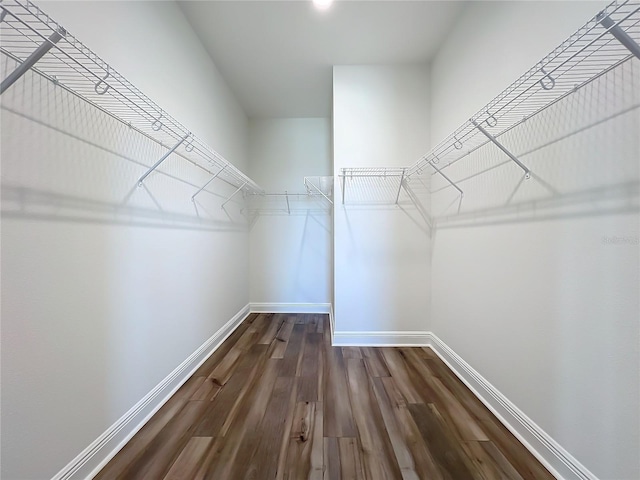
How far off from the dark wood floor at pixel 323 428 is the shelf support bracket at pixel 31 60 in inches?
57.7

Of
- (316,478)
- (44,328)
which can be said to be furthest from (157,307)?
(316,478)

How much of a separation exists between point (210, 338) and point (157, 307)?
2.60 ft

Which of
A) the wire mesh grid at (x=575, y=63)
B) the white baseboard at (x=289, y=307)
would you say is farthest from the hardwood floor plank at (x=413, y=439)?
the white baseboard at (x=289, y=307)

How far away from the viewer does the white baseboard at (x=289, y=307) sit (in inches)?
129

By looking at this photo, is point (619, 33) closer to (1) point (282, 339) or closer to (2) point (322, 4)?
(2) point (322, 4)

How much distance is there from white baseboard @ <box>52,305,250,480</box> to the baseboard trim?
121cm

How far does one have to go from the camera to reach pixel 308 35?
1.91 m

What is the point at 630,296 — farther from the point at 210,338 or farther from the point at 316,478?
the point at 210,338

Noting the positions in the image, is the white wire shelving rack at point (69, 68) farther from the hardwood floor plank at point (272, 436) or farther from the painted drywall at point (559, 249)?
the painted drywall at point (559, 249)

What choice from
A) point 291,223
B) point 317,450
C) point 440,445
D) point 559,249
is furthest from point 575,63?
point 291,223

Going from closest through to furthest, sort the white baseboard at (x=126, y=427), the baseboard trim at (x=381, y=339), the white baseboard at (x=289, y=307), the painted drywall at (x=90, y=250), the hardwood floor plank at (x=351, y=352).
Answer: the painted drywall at (x=90, y=250)
the white baseboard at (x=126, y=427)
the hardwood floor plank at (x=351, y=352)
the baseboard trim at (x=381, y=339)
the white baseboard at (x=289, y=307)

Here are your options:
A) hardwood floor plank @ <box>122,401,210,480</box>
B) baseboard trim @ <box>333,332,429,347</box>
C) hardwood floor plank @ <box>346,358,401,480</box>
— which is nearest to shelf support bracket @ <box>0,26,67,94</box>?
hardwood floor plank @ <box>122,401,210,480</box>

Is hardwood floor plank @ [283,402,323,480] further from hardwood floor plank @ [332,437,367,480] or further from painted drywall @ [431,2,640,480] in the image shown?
painted drywall @ [431,2,640,480]

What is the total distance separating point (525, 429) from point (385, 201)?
173cm
